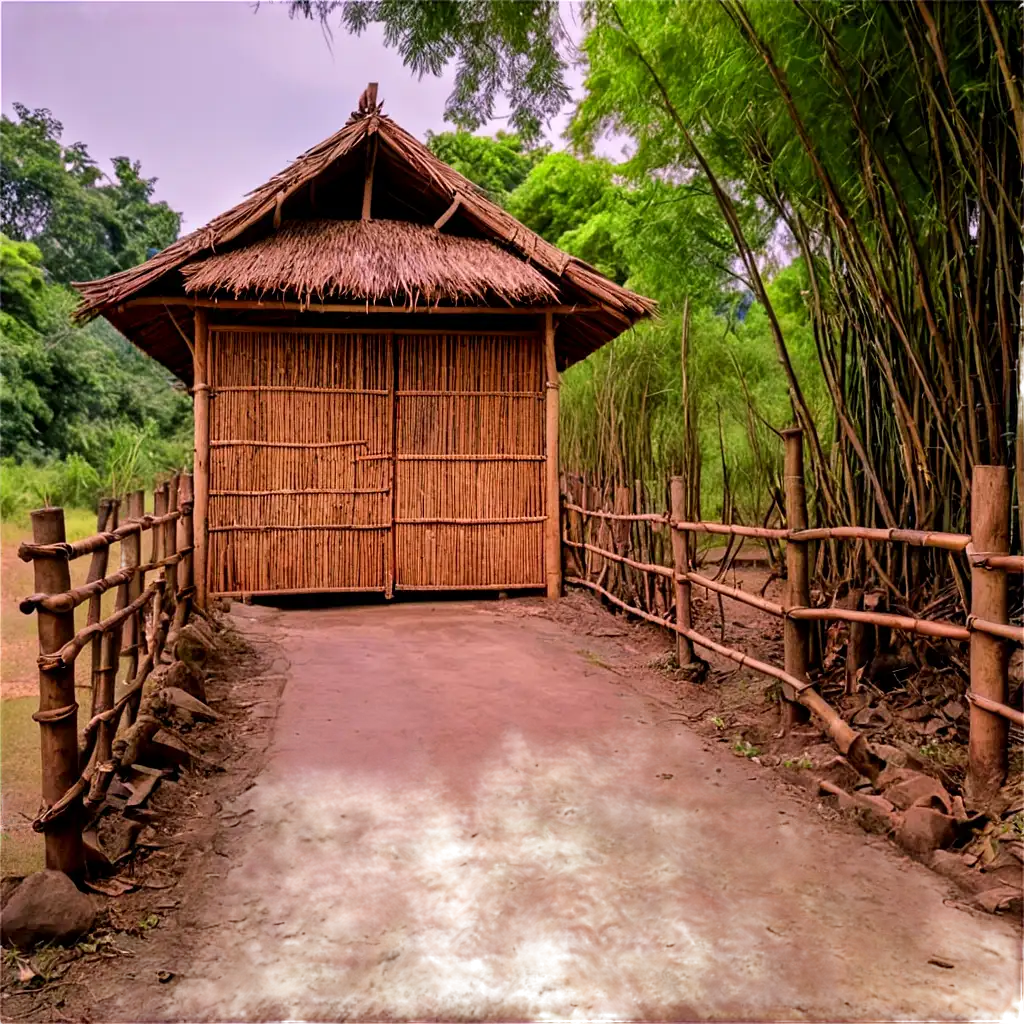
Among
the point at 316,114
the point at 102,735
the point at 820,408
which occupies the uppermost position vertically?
the point at 316,114

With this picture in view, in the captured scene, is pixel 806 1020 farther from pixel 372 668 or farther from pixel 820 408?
pixel 820 408

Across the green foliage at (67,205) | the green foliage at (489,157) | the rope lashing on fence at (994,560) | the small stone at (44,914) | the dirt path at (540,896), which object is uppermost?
the green foliage at (489,157)

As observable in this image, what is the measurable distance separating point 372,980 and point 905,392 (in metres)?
2.71

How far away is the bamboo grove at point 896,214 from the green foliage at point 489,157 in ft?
53.4

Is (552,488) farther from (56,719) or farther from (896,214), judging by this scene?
(56,719)

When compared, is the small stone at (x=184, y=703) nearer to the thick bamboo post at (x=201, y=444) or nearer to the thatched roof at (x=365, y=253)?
the thick bamboo post at (x=201, y=444)

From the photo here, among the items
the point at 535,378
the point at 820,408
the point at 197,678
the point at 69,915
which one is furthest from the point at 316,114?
the point at 69,915

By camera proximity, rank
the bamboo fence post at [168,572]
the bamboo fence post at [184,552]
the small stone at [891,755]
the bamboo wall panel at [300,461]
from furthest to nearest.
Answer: the bamboo wall panel at [300,461] < the bamboo fence post at [184,552] < the bamboo fence post at [168,572] < the small stone at [891,755]

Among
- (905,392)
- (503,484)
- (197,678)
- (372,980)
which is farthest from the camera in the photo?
→ (503,484)

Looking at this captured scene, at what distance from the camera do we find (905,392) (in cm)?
316

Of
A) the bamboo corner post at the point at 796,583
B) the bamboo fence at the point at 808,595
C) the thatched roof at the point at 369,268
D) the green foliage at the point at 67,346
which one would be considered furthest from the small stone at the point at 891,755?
the green foliage at the point at 67,346

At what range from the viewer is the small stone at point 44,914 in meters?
1.97

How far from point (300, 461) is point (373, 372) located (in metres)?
0.89

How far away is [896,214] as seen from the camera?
3.36m
